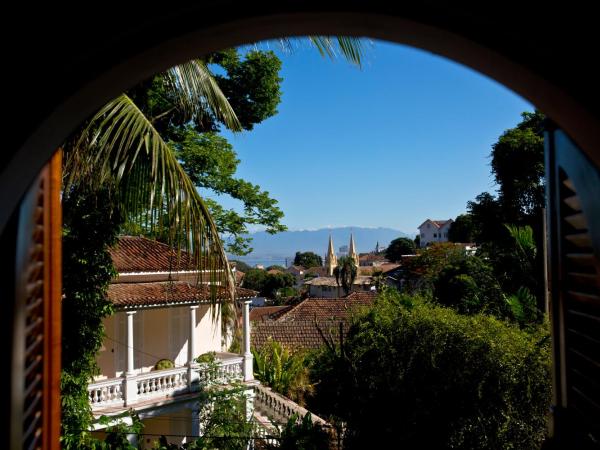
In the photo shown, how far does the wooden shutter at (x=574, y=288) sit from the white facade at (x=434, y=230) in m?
110

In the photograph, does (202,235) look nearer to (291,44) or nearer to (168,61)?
(291,44)

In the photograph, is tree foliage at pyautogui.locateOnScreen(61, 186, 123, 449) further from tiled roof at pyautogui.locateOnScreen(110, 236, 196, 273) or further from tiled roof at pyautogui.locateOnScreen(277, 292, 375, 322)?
tiled roof at pyautogui.locateOnScreen(277, 292, 375, 322)

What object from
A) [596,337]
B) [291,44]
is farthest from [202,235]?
[596,337]

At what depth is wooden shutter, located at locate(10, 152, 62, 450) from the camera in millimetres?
1612

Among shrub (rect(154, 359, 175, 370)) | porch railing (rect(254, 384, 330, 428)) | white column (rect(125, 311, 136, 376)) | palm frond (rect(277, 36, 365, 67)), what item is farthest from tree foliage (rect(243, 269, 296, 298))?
palm frond (rect(277, 36, 365, 67))

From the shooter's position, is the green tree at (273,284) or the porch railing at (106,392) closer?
the porch railing at (106,392)

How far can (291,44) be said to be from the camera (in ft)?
14.0

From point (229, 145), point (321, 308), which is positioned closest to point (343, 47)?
point (229, 145)

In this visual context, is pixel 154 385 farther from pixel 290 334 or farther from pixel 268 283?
pixel 268 283

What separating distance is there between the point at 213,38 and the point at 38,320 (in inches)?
45.9

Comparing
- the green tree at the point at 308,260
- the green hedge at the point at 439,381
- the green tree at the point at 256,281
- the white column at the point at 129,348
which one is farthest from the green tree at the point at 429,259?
the green tree at the point at 308,260

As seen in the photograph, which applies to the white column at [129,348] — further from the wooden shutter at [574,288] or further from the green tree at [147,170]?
the wooden shutter at [574,288]

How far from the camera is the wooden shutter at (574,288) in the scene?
1726 millimetres

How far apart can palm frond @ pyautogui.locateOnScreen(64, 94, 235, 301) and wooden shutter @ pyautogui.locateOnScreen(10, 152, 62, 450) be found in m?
2.80
